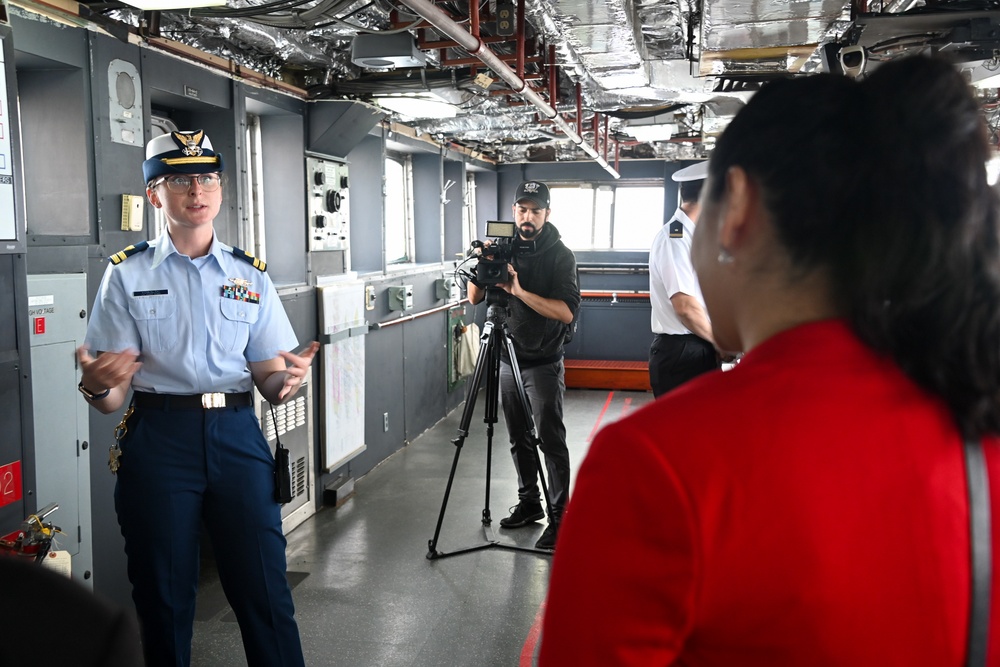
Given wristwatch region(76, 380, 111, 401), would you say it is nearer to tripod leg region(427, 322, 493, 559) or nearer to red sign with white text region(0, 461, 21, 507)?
red sign with white text region(0, 461, 21, 507)

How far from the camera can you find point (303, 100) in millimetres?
4609

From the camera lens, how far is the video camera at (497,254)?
3955mm

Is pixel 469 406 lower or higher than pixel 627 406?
higher

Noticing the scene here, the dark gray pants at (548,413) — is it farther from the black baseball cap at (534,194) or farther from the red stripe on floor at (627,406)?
the red stripe on floor at (627,406)

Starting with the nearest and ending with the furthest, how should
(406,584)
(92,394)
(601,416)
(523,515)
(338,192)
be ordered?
(92,394) → (406,584) → (523,515) → (338,192) → (601,416)

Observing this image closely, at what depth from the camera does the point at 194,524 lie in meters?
2.29

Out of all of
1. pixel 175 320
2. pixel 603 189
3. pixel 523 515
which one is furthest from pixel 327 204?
pixel 603 189

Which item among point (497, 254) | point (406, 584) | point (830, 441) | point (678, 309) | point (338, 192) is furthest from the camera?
point (338, 192)

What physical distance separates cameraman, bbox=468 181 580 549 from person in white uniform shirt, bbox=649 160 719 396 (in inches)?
19.9

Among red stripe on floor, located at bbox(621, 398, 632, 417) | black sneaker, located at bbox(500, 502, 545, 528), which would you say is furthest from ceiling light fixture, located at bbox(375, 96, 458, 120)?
red stripe on floor, located at bbox(621, 398, 632, 417)

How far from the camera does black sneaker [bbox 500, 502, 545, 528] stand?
14.7 ft

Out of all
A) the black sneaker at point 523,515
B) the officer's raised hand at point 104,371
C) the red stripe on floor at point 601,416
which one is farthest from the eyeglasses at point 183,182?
the red stripe on floor at point 601,416

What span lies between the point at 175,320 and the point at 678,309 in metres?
2.19

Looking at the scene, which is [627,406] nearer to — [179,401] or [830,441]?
[179,401]
